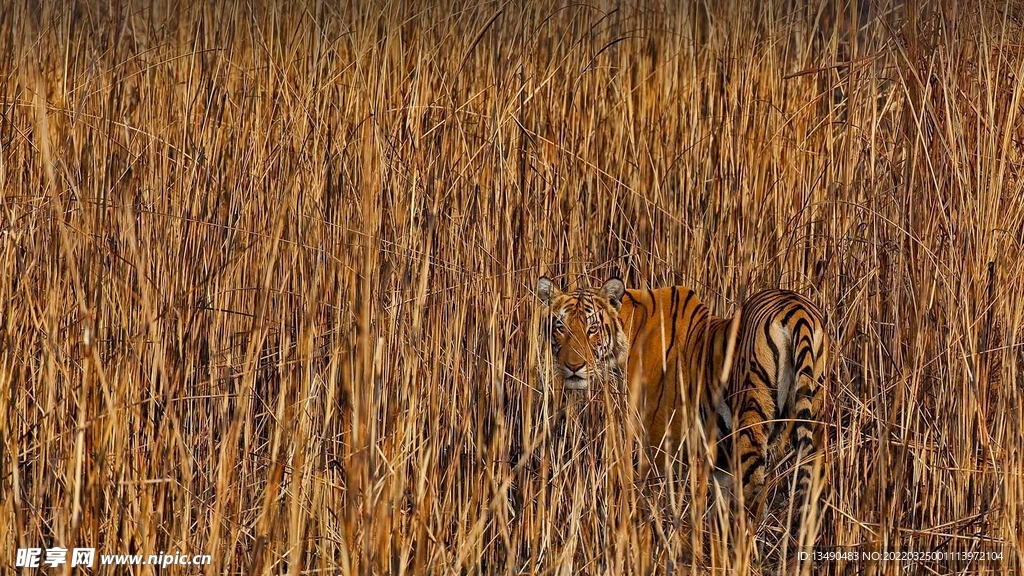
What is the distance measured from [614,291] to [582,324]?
9cm

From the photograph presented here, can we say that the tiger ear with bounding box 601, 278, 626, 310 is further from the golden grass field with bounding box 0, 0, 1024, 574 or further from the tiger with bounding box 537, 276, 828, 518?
the golden grass field with bounding box 0, 0, 1024, 574

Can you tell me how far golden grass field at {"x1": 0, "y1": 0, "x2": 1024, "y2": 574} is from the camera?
1.38 metres

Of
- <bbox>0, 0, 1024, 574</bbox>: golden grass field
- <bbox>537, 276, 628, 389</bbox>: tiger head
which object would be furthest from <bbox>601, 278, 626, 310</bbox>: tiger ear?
<bbox>0, 0, 1024, 574</bbox>: golden grass field

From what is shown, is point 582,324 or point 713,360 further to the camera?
point 582,324

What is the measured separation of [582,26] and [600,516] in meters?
1.14

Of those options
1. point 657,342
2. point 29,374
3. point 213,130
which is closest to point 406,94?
point 213,130

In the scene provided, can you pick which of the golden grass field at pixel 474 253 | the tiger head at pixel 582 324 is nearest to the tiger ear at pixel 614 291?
the tiger head at pixel 582 324

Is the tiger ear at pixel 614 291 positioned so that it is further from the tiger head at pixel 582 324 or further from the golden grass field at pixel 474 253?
the golden grass field at pixel 474 253

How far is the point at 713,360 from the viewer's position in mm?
1781

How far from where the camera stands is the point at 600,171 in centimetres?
206

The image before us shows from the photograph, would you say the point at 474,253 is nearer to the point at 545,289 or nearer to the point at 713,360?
the point at 545,289

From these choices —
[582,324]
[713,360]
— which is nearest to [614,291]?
[582,324]

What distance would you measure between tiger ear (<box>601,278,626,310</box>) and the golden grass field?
0.11m

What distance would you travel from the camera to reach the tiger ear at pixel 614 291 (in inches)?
73.2
